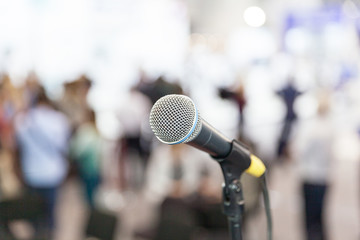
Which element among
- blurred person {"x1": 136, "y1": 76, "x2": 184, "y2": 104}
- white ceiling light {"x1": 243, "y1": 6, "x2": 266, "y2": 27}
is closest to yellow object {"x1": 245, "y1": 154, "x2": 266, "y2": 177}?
blurred person {"x1": 136, "y1": 76, "x2": 184, "y2": 104}

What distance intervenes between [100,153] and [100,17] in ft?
14.2

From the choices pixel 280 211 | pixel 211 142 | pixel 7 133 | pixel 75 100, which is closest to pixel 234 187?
pixel 211 142

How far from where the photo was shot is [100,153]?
454 cm

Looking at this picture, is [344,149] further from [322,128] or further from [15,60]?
[15,60]

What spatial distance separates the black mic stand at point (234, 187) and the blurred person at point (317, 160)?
2662 millimetres

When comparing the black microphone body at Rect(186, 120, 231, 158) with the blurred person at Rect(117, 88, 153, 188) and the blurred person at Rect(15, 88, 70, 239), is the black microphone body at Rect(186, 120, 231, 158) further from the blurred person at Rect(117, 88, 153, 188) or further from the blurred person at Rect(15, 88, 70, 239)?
the blurred person at Rect(117, 88, 153, 188)

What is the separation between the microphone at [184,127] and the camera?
970mm

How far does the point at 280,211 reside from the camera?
508 centimetres

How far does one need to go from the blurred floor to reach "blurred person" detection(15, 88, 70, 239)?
2.93 ft

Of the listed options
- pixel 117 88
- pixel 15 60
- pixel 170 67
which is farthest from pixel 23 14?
pixel 170 67

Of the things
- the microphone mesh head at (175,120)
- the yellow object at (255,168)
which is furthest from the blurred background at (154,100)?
the microphone mesh head at (175,120)

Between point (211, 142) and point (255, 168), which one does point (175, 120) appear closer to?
point (211, 142)

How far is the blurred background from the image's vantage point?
3.72m

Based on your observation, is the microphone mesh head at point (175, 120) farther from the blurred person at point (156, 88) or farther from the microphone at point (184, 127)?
the blurred person at point (156, 88)
